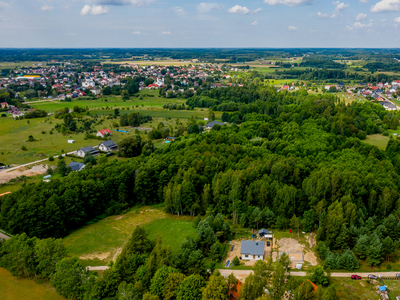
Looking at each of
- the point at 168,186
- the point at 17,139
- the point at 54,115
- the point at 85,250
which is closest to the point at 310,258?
the point at 168,186

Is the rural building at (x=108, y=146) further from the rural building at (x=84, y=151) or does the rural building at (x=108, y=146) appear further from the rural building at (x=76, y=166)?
the rural building at (x=76, y=166)

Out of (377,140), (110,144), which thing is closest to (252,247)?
(110,144)

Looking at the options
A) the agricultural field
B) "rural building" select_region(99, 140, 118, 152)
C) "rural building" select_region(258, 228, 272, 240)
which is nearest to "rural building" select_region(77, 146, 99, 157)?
"rural building" select_region(99, 140, 118, 152)

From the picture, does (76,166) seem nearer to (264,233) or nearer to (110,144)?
(110,144)

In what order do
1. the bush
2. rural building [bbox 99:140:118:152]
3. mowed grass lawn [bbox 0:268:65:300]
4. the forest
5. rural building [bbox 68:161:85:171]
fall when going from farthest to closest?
rural building [bbox 99:140:118:152] → rural building [bbox 68:161:85:171] → the forest → the bush → mowed grass lawn [bbox 0:268:65:300]

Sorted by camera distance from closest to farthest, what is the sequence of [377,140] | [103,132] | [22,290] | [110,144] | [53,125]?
[22,290] → [377,140] → [110,144] → [103,132] → [53,125]

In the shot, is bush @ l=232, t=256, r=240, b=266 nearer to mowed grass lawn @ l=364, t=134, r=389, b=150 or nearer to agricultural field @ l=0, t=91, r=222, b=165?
mowed grass lawn @ l=364, t=134, r=389, b=150
